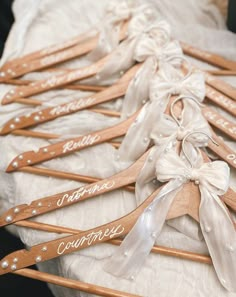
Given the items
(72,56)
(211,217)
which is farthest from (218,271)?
(72,56)

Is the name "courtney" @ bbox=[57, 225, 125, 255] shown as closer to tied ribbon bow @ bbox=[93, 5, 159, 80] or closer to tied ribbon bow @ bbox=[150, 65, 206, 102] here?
tied ribbon bow @ bbox=[150, 65, 206, 102]

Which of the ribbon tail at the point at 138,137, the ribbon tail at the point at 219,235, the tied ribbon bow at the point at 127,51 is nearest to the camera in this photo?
the ribbon tail at the point at 219,235

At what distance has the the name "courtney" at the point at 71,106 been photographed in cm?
78

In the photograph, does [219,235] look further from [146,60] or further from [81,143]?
[146,60]

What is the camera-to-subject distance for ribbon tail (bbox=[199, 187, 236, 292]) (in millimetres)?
541

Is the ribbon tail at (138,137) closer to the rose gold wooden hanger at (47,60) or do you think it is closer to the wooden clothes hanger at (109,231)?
the wooden clothes hanger at (109,231)

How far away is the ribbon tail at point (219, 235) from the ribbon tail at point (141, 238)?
5 centimetres

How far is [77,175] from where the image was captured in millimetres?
686

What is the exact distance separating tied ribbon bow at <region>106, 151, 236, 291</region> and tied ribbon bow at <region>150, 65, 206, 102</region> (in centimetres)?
18

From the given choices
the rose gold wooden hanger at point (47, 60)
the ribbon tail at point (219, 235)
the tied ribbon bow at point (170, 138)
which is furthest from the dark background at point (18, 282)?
the ribbon tail at point (219, 235)

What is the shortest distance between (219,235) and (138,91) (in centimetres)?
34

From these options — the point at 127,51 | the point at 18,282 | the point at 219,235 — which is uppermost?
the point at 127,51

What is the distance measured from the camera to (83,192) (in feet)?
2.08

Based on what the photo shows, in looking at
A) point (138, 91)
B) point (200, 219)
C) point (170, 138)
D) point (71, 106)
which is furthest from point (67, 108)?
point (200, 219)
